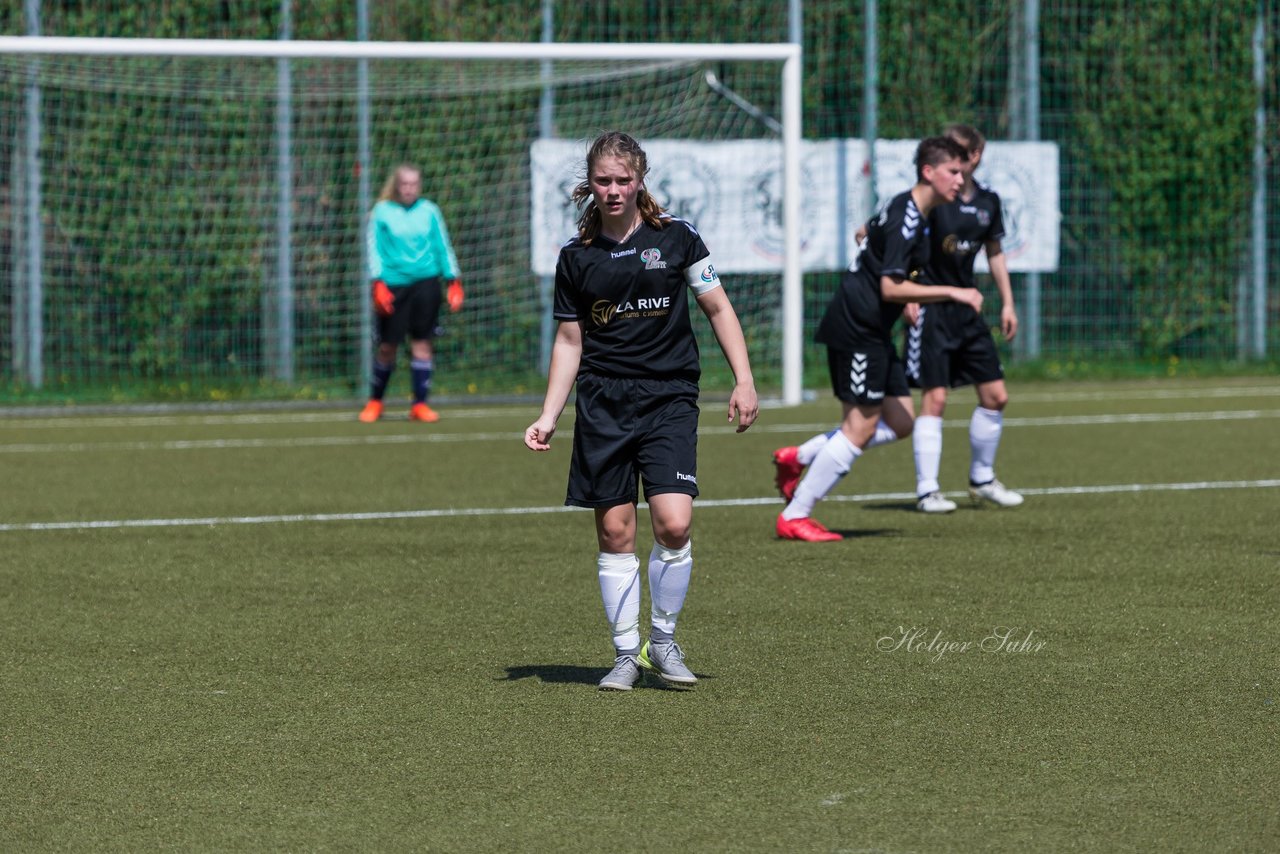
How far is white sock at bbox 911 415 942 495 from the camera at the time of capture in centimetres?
886

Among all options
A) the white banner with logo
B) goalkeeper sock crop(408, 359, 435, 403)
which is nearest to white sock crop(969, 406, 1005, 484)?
goalkeeper sock crop(408, 359, 435, 403)

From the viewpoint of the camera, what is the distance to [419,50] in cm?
1453

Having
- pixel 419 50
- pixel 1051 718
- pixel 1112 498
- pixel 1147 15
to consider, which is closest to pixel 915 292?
pixel 1112 498

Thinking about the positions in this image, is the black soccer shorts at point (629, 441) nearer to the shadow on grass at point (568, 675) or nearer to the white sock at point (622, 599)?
the white sock at point (622, 599)

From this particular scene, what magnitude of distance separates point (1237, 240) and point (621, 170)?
632 inches

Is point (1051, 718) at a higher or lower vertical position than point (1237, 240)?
lower

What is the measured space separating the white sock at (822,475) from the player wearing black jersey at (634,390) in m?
2.71

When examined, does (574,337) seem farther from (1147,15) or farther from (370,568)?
(1147,15)

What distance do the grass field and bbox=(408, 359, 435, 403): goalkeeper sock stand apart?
14.5 feet

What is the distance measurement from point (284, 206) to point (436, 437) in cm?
477

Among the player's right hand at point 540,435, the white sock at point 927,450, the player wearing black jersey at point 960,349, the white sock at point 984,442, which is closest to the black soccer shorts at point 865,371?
the white sock at point 927,450

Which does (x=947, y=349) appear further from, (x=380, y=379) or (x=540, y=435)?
(x=380, y=379)

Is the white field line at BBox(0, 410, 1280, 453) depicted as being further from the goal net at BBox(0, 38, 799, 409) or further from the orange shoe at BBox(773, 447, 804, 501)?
the orange shoe at BBox(773, 447, 804, 501)

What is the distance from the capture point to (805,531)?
25.7 ft
